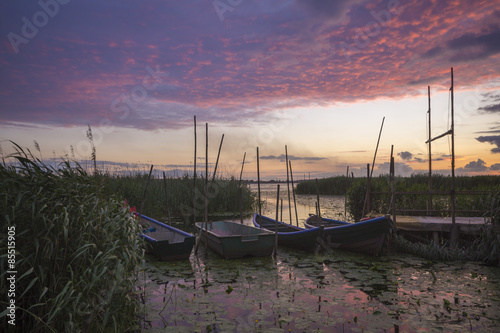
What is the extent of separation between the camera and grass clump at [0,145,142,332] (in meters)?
3.35

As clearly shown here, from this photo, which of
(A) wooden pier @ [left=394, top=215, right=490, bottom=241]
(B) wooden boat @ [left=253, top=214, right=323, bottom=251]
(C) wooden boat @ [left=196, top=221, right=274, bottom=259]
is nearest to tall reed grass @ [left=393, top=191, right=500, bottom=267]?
(A) wooden pier @ [left=394, top=215, right=490, bottom=241]

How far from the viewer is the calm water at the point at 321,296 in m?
4.70

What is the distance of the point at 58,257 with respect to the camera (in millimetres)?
3568

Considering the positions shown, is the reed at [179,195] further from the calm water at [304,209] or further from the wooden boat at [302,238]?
the wooden boat at [302,238]

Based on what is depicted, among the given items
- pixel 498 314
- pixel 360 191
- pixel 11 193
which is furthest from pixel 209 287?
pixel 360 191

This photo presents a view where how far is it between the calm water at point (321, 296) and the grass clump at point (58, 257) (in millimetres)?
1226

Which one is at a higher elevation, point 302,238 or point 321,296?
point 302,238

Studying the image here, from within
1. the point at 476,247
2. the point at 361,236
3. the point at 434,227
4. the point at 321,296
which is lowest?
the point at 321,296

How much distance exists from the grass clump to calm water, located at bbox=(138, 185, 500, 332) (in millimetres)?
1226

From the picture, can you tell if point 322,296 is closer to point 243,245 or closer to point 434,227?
point 243,245

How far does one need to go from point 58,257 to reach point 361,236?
7.37m

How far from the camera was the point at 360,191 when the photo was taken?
15195 mm

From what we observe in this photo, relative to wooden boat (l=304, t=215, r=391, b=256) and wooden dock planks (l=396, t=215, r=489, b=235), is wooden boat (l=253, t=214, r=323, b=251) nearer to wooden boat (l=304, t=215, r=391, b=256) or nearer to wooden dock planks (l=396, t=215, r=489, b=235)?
wooden boat (l=304, t=215, r=391, b=256)

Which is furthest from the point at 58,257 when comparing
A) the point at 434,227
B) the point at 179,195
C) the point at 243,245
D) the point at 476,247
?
the point at 179,195
